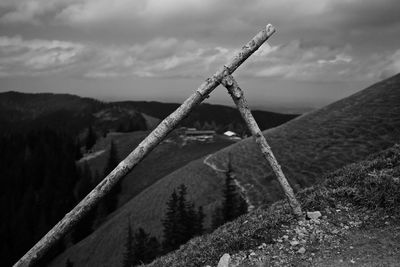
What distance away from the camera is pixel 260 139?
9.09 m

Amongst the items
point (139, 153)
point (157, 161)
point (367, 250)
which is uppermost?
point (139, 153)

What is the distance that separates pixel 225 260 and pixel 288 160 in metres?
56.3

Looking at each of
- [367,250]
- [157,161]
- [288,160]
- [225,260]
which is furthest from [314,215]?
[157,161]

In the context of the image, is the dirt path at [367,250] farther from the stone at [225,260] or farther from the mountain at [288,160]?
the mountain at [288,160]

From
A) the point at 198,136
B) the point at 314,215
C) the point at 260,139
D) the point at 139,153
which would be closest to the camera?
the point at 139,153

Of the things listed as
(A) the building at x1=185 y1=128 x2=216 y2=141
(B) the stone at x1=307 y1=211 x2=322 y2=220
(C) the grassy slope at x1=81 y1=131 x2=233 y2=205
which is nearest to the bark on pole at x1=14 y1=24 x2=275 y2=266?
(B) the stone at x1=307 y1=211 x2=322 y2=220

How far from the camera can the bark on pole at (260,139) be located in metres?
8.73

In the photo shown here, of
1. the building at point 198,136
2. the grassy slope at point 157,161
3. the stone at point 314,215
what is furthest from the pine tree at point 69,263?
the building at point 198,136

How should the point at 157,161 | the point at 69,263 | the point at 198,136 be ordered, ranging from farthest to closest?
the point at 198,136, the point at 157,161, the point at 69,263

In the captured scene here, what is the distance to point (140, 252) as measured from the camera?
37844mm

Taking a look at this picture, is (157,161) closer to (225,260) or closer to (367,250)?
(225,260)

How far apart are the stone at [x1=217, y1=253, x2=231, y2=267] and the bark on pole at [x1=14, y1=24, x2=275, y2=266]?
3.19 m

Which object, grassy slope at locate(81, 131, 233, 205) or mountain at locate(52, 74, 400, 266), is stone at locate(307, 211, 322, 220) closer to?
mountain at locate(52, 74, 400, 266)

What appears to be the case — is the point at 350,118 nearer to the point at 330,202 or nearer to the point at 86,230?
the point at 330,202
